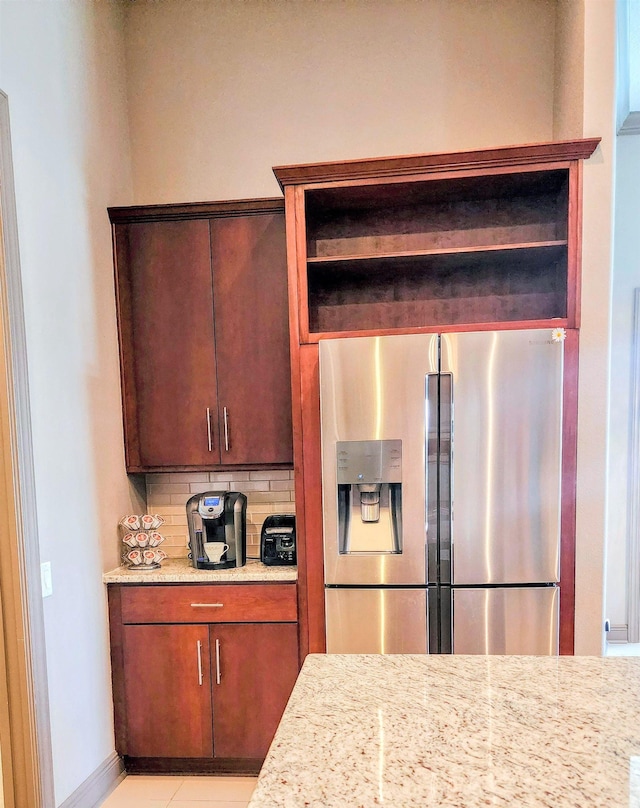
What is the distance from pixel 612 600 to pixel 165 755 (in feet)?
9.27

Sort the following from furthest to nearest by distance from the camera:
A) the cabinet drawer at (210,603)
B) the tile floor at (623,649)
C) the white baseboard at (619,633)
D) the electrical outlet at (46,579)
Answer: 1. the white baseboard at (619,633)
2. the tile floor at (623,649)
3. the cabinet drawer at (210,603)
4. the electrical outlet at (46,579)

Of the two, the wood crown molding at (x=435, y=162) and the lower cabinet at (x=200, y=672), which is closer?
the wood crown molding at (x=435, y=162)

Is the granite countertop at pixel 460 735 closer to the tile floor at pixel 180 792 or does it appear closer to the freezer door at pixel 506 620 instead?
the freezer door at pixel 506 620

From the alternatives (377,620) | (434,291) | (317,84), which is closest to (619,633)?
(377,620)

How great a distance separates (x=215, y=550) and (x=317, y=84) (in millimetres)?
2417

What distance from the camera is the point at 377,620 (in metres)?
1.96

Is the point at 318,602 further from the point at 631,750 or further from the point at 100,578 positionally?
the point at 631,750

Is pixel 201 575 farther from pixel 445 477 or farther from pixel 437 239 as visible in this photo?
pixel 437 239

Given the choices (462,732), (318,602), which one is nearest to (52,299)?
(318,602)

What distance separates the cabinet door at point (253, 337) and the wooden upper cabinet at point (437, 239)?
196 mm

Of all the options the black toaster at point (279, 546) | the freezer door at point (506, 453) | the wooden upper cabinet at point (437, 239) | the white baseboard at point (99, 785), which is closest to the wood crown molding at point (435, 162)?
the wooden upper cabinet at point (437, 239)

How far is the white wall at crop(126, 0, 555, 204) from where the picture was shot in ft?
7.96

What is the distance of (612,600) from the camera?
A: 3.18 m

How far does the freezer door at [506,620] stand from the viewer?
6.23 ft
